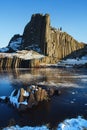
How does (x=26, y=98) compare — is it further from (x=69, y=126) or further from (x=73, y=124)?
(x=69, y=126)

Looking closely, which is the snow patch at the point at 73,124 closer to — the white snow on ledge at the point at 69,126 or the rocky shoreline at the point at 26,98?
the white snow on ledge at the point at 69,126

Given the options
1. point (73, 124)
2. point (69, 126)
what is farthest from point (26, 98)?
point (69, 126)

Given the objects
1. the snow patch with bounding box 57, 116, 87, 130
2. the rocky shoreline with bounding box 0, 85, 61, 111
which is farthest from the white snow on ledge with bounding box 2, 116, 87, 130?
the rocky shoreline with bounding box 0, 85, 61, 111

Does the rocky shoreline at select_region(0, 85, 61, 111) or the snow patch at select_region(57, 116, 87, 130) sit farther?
the rocky shoreline at select_region(0, 85, 61, 111)

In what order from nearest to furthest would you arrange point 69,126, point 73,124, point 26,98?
point 69,126 → point 73,124 → point 26,98

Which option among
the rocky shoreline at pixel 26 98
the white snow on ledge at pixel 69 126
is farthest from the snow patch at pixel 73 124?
the rocky shoreline at pixel 26 98

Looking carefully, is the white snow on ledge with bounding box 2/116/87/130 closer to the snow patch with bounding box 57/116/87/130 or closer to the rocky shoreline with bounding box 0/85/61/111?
the snow patch with bounding box 57/116/87/130

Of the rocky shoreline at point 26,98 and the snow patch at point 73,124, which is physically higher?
the rocky shoreline at point 26,98

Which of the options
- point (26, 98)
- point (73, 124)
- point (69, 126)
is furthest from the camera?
point (26, 98)

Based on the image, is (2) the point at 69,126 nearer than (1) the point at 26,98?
Yes

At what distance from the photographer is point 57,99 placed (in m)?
53.3

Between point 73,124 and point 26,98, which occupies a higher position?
point 26,98

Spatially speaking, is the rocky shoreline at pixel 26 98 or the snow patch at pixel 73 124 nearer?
the snow patch at pixel 73 124

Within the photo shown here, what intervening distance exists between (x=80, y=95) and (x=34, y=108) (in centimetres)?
1480
